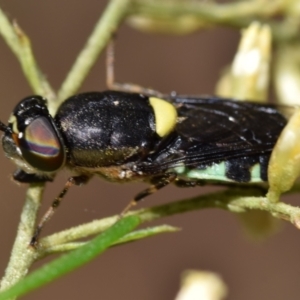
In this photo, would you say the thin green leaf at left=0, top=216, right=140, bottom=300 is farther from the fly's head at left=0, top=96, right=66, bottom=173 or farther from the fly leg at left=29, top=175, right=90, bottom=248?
the fly's head at left=0, top=96, right=66, bottom=173

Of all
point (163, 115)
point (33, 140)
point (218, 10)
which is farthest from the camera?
point (218, 10)

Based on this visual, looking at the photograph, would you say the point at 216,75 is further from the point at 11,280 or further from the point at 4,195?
the point at 11,280

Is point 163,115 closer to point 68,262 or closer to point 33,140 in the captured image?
point 33,140

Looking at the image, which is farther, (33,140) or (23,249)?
(33,140)

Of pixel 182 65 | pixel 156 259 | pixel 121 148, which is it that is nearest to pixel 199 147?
pixel 121 148

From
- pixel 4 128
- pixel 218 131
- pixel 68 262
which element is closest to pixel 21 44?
pixel 4 128

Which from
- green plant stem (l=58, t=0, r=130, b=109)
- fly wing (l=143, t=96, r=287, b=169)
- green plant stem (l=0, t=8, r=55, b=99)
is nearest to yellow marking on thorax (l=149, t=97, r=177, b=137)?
fly wing (l=143, t=96, r=287, b=169)
